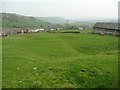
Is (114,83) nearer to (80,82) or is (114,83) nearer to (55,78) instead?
(80,82)

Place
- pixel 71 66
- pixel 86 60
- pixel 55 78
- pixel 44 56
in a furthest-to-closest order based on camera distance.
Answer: pixel 44 56 < pixel 86 60 < pixel 71 66 < pixel 55 78

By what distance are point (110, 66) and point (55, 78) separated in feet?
18.7

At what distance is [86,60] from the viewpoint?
74.2 feet

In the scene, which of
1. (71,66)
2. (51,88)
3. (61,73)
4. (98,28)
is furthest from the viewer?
(98,28)

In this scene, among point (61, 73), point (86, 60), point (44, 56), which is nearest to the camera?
point (61, 73)

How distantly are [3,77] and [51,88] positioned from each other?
3.80 metres

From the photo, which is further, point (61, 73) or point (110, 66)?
point (110, 66)

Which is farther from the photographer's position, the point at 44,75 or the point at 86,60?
the point at 86,60

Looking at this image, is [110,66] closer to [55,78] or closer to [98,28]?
[55,78]

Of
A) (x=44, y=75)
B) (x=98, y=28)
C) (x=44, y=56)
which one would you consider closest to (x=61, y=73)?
(x=44, y=75)

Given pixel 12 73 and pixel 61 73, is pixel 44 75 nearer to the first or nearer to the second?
pixel 61 73

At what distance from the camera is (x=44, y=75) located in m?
18.0

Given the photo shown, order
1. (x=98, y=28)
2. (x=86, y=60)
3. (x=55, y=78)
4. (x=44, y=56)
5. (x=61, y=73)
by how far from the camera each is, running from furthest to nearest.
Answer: (x=98, y=28) → (x=44, y=56) → (x=86, y=60) → (x=61, y=73) → (x=55, y=78)

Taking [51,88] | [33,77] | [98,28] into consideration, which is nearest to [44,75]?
[33,77]
